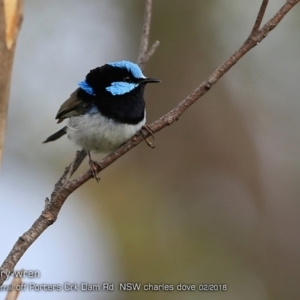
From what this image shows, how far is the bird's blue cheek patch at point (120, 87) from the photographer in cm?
430

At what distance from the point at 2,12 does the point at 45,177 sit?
5.49 meters

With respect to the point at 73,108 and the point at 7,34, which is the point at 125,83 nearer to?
the point at 73,108

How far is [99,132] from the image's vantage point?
163 inches

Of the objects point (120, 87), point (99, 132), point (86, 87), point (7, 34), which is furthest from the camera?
point (86, 87)

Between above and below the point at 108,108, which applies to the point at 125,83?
above

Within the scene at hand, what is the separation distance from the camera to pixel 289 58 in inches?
300

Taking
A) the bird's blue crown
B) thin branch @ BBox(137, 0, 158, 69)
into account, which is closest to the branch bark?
thin branch @ BBox(137, 0, 158, 69)

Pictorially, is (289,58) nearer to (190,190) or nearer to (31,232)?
(190,190)

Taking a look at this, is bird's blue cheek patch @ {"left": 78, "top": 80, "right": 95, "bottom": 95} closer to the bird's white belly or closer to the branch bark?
the bird's white belly

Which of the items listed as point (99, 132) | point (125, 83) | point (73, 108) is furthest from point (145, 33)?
point (73, 108)

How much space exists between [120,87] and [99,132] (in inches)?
17.1

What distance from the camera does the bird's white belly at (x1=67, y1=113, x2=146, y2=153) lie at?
402 cm

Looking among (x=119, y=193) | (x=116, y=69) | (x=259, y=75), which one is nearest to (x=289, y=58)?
(x=259, y=75)

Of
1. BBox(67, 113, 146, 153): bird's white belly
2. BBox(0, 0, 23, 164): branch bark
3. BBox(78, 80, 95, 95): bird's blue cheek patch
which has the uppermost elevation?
BBox(78, 80, 95, 95): bird's blue cheek patch
